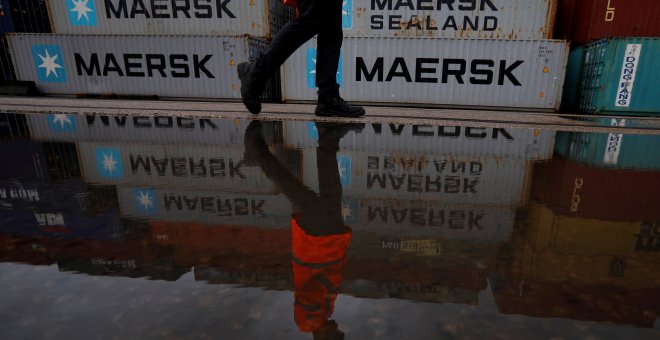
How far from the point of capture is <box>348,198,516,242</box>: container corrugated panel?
0.98 metres

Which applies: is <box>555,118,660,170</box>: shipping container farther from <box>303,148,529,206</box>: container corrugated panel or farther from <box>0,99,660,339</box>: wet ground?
<box>303,148,529,206</box>: container corrugated panel

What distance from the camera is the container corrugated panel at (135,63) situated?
838 centimetres

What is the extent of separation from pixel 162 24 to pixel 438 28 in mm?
7290

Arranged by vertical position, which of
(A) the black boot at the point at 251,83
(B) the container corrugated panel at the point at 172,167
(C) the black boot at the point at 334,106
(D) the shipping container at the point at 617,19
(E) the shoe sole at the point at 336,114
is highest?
(D) the shipping container at the point at 617,19

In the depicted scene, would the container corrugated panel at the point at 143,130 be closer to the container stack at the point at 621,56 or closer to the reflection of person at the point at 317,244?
the reflection of person at the point at 317,244

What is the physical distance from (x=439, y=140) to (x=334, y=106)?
5.14ft

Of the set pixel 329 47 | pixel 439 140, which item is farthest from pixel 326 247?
pixel 329 47

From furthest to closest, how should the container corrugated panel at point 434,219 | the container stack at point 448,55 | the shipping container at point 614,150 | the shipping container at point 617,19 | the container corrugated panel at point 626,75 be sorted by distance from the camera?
the container stack at point 448,55, the shipping container at point 617,19, the container corrugated panel at point 626,75, the shipping container at point 614,150, the container corrugated panel at point 434,219

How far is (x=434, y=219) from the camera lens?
3.59ft

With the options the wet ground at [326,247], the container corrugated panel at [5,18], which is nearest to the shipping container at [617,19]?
the wet ground at [326,247]

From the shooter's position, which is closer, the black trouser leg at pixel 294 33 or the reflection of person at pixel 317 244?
the reflection of person at pixel 317 244

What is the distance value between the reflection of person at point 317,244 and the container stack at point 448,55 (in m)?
6.96

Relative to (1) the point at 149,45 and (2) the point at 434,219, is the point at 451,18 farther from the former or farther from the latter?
(2) the point at 434,219

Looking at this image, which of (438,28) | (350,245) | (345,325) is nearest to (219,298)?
(345,325)
